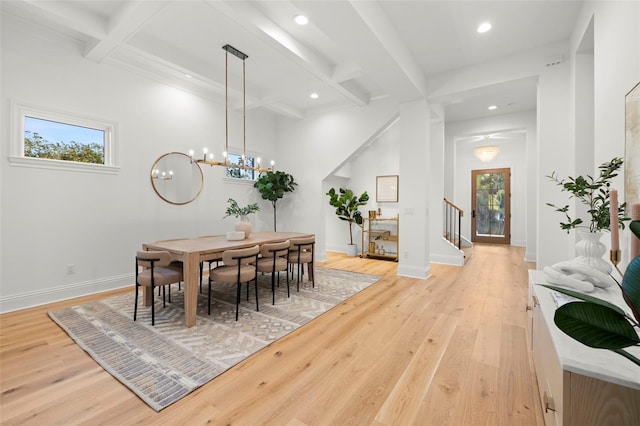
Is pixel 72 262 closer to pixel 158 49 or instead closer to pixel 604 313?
pixel 158 49

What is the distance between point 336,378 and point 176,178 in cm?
433

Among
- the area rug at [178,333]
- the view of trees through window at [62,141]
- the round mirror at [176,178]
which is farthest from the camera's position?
the round mirror at [176,178]

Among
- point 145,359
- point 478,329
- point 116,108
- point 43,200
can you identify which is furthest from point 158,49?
point 478,329

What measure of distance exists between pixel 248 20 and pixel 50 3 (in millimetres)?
2076

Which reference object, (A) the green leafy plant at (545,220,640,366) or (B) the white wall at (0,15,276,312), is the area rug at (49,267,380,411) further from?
(A) the green leafy plant at (545,220,640,366)

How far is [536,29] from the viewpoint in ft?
11.4

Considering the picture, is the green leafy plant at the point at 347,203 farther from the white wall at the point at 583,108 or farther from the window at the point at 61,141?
the window at the point at 61,141

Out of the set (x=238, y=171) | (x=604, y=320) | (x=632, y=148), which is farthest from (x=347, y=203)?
(x=604, y=320)

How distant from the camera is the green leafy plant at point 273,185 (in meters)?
6.14

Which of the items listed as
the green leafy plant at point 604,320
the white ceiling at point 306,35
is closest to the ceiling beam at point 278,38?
the white ceiling at point 306,35

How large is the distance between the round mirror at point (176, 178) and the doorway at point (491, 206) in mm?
8211

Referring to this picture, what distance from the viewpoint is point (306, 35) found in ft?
11.9

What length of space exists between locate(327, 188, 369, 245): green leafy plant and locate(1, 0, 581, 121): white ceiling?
2.38 metres

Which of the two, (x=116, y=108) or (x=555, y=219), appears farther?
(x=116, y=108)
